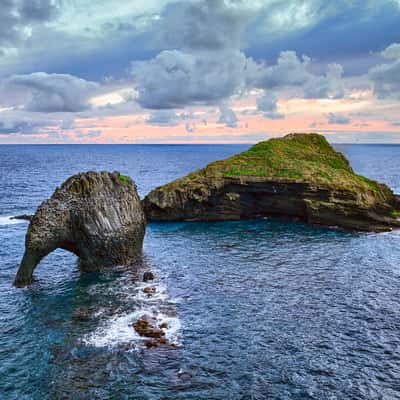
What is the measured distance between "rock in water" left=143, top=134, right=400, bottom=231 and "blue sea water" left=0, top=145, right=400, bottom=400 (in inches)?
473

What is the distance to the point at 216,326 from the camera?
2748cm

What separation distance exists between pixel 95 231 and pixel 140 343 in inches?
625

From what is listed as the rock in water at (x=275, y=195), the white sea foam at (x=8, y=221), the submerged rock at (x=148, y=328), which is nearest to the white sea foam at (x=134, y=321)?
the submerged rock at (x=148, y=328)

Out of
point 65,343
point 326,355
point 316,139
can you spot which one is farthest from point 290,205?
point 65,343

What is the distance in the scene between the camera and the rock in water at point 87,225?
36062 mm

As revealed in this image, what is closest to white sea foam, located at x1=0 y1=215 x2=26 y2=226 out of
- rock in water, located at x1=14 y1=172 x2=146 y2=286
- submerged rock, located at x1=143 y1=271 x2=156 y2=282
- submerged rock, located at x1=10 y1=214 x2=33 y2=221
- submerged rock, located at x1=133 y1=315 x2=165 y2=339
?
submerged rock, located at x1=10 y1=214 x2=33 y2=221

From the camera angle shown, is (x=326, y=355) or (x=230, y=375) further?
(x=326, y=355)

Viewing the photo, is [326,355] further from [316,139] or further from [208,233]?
[316,139]

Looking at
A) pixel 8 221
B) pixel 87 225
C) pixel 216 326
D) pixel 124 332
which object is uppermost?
pixel 87 225

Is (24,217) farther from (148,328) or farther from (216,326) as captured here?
(216,326)

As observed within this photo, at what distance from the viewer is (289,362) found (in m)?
23.0

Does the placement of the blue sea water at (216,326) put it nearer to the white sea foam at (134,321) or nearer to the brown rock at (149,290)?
the white sea foam at (134,321)

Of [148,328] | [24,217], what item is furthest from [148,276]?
[24,217]

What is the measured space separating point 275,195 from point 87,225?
34.3m
